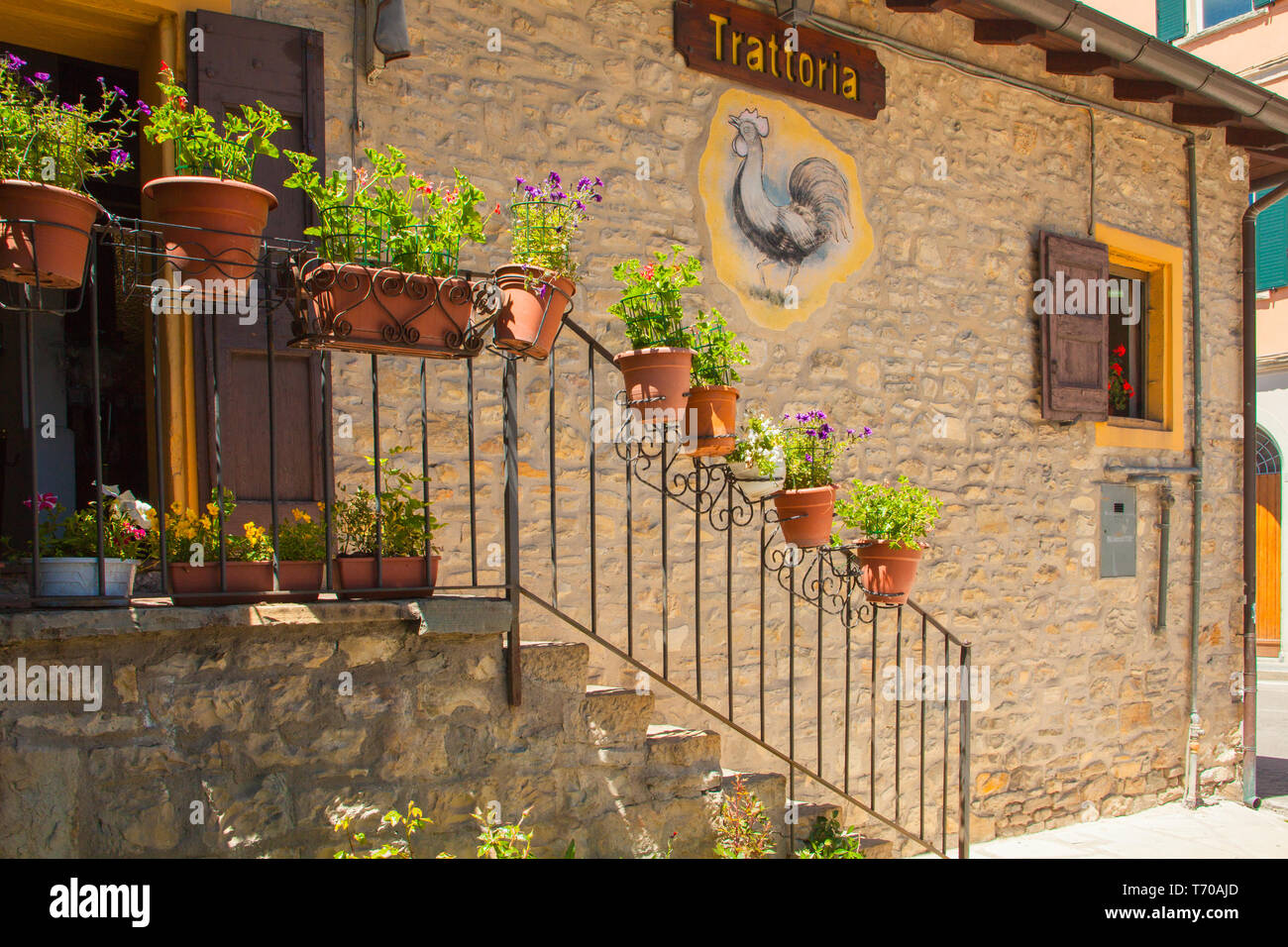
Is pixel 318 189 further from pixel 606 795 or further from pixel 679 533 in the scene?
pixel 679 533

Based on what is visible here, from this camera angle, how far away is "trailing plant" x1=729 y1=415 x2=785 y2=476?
3975mm

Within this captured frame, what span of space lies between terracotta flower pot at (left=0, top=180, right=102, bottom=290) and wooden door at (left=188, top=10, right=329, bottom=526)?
1.09m

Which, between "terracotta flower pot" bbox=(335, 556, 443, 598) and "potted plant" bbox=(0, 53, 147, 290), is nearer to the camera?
"potted plant" bbox=(0, 53, 147, 290)

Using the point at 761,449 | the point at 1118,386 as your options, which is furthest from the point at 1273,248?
the point at 761,449

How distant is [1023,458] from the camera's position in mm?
6258

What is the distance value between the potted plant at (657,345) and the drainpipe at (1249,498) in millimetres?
5554

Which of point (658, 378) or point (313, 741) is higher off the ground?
point (658, 378)

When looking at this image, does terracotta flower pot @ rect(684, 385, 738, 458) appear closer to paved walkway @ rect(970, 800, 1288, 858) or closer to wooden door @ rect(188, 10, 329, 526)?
wooden door @ rect(188, 10, 329, 526)

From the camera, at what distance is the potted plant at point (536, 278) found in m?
3.10

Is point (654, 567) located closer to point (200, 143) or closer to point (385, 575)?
point (385, 575)

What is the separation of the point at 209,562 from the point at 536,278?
1.18 metres

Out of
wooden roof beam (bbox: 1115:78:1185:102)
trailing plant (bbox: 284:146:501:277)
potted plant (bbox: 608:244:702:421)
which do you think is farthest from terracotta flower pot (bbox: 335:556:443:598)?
wooden roof beam (bbox: 1115:78:1185:102)

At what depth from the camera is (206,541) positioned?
9.32 feet

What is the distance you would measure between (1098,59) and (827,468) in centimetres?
371
